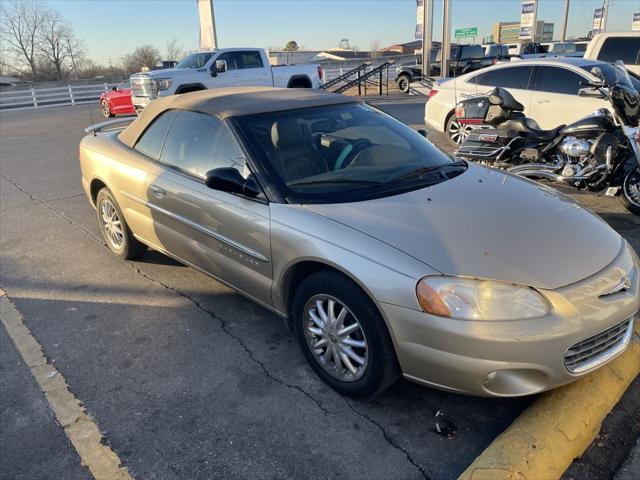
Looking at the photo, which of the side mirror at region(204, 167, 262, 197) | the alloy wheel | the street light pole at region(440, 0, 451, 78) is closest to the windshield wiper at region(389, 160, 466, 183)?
the side mirror at region(204, 167, 262, 197)

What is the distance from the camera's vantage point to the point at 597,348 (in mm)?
2494

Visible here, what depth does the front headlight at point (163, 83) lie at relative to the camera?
1421 centimetres

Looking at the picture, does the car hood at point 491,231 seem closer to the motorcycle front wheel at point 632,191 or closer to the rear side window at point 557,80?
the motorcycle front wheel at point 632,191

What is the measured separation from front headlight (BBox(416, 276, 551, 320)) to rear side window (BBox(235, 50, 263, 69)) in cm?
1507

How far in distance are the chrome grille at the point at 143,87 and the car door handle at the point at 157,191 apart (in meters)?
11.3

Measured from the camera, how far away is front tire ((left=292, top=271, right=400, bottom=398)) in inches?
101

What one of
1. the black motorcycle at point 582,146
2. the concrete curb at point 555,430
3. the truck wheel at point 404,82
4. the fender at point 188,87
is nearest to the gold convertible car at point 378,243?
the concrete curb at point 555,430

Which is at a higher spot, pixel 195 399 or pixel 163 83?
pixel 163 83

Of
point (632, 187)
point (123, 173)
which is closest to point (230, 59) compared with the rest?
point (123, 173)

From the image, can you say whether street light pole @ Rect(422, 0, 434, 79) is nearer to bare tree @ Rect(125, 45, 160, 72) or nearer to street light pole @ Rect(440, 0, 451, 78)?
street light pole @ Rect(440, 0, 451, 78)

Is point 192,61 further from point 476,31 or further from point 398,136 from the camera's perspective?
point 476,31

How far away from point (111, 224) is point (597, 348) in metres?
4.13

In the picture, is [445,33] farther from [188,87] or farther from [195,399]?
[195,399]

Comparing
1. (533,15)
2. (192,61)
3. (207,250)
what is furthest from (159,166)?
(533,15)
